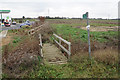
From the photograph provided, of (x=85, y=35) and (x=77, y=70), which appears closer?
(x=77, y=70)

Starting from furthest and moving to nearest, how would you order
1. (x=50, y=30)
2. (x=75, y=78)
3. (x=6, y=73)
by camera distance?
Answer: (x=50, y=30)
(x=6, y=73)
(x=75, y=78)

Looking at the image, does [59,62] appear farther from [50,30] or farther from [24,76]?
[50,30]

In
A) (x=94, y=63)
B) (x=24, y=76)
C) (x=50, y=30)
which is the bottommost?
(x=24, y=76)

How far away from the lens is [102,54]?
5.71m

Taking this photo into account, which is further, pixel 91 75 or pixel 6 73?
pixel 6 73

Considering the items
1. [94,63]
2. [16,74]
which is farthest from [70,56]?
[16,74]

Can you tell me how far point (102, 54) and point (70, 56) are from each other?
1.55m

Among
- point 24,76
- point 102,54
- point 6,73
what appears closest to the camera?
point 24,76

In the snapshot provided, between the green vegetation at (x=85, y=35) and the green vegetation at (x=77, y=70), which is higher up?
the green vegetation at (x=85, y=35)

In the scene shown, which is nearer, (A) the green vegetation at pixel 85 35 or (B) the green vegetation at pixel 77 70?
(B) the green vegetation at pixel 77 70

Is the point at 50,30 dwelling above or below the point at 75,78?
above

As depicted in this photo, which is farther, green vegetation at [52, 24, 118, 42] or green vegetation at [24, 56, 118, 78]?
green vegetation at [52, 24, 118, 42]

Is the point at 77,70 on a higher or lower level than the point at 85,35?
lower

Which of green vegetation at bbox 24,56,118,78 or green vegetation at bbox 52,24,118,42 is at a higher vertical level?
green vegetation at bbox 52,24,118,42
